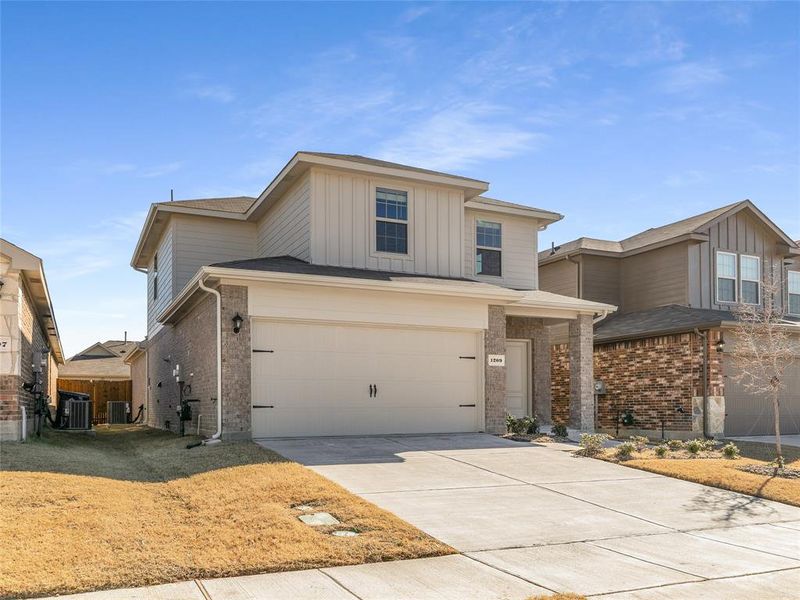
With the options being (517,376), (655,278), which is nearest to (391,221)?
(517,376)

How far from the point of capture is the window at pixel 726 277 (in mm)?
21078

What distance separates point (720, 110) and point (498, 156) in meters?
4.23

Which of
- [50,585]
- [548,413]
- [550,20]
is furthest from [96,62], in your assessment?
[548,413]

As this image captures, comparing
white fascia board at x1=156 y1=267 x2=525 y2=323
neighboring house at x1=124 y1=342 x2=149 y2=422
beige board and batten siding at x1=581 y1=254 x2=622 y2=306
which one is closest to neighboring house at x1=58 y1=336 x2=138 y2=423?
neighboring house at x1=124 y1=342 x2=149 y2=422

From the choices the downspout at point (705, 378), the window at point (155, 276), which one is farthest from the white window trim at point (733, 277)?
the window at point (155, 276)

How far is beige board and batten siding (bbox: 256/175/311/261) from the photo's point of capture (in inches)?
591

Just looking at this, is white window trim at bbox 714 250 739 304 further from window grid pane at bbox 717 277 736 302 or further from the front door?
the front door

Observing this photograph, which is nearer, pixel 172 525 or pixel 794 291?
pixel 172 525

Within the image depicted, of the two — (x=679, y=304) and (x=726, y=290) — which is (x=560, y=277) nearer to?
(x=679, y=304)

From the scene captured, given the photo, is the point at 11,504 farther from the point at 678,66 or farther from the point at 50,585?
the point at 678,66

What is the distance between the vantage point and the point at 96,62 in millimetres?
11859

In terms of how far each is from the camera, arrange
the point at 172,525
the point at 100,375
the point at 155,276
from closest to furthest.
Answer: the point at 172,525 < the point at 155,276 < the point at 100,375

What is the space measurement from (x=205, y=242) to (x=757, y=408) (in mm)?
15019

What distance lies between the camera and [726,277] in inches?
835
